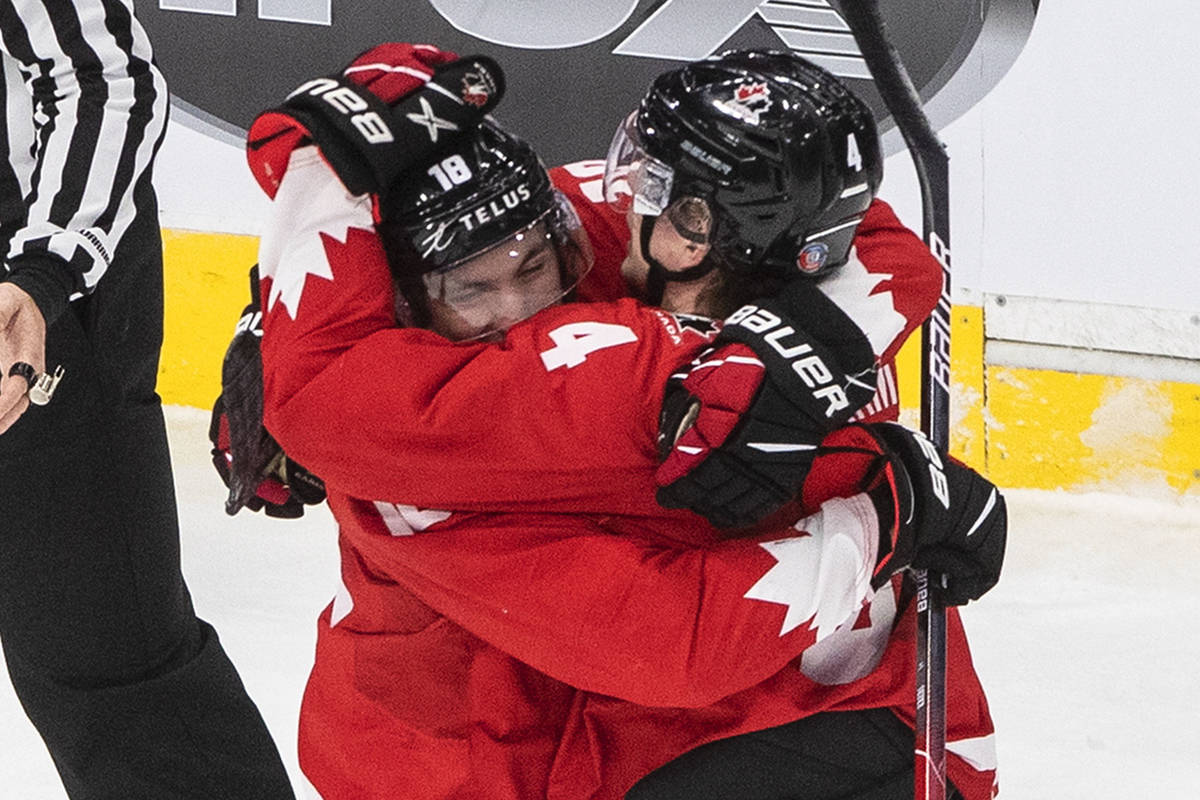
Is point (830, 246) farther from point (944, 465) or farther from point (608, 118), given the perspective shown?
point (608, 118)

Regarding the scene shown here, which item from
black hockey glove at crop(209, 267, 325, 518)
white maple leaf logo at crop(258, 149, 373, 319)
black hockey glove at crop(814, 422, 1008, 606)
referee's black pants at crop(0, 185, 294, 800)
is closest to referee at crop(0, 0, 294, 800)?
referee's black pants at crop(0, 185, 294, 800)

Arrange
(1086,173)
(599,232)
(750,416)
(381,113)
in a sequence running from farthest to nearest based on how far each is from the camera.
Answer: (1086,173), (599,232), (381,113), (750,416)

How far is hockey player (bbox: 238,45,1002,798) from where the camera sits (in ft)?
3.85

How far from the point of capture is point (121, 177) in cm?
156

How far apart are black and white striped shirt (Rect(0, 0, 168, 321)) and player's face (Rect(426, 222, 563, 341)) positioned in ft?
1.22

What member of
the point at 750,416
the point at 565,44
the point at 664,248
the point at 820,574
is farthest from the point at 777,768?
the point at 565,44

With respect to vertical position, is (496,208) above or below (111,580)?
above

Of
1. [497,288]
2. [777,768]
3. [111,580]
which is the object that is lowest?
[111,580]

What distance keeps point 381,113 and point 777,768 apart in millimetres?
589

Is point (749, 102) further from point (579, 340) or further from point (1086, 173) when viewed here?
point (1086, 173)

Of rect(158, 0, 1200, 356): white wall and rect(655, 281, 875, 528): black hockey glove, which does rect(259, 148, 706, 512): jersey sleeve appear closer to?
rect(655, 281, 875, 528): black hockey glove

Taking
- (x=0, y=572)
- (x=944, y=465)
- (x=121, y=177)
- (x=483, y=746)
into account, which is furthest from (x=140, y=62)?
(x=944, y=465)

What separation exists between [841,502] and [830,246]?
0.22 m

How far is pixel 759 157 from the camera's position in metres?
1.26
